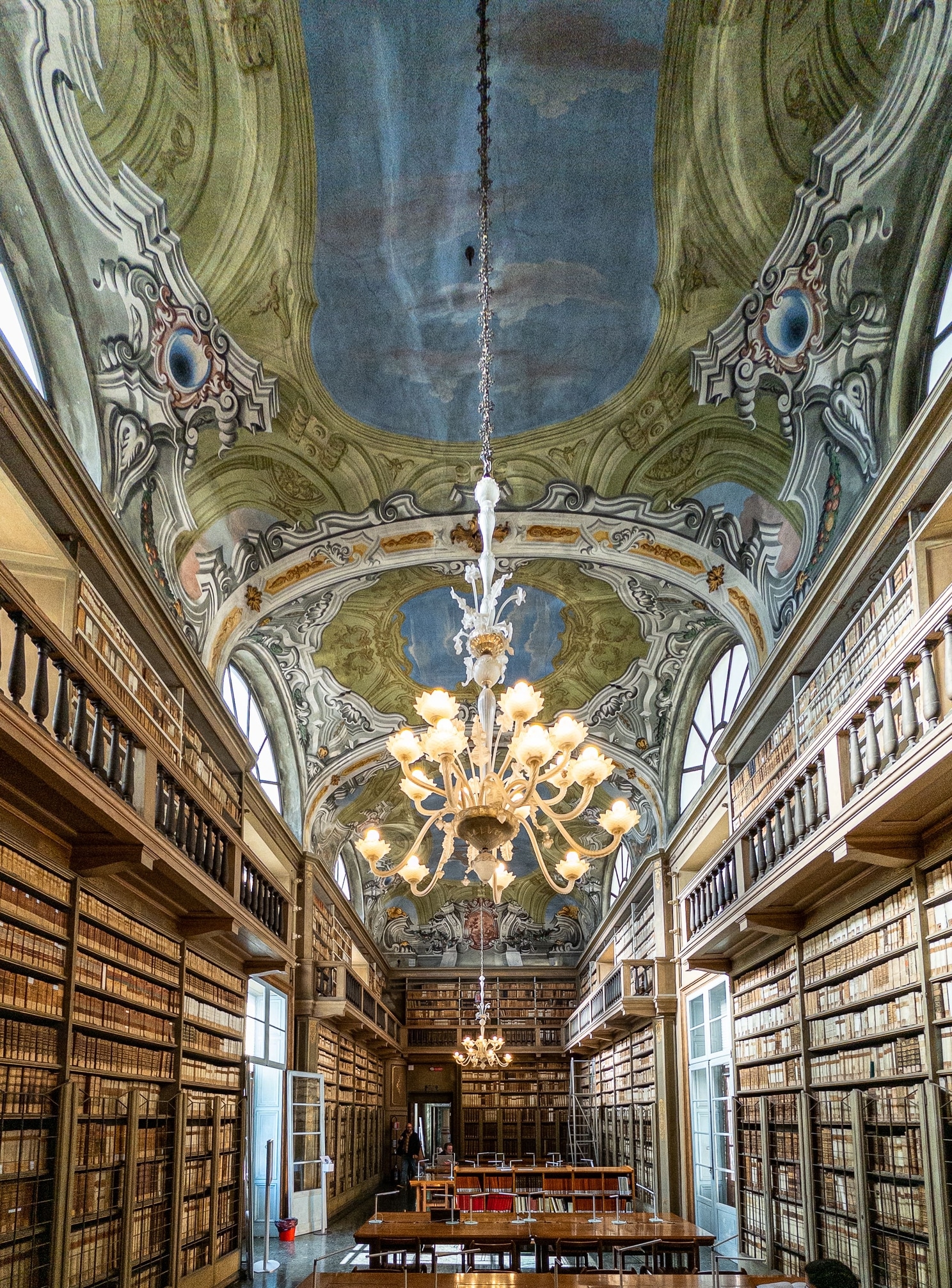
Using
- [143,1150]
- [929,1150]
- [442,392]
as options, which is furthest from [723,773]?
[143,1150]

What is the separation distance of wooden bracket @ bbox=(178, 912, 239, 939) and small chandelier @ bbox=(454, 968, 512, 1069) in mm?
15020

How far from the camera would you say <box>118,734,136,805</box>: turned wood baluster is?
7.14 metres

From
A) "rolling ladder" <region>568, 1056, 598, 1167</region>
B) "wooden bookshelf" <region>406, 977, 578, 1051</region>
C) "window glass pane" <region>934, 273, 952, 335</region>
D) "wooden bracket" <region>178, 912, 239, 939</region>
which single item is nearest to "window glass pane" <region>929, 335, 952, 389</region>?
"window glass pane" <region>934, 273, 952, 335</region>

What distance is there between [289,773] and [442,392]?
26.3 ft

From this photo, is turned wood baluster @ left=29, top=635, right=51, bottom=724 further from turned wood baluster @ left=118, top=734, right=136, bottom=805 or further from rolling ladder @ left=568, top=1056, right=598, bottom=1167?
rolling ladder @ left=568, top=1056, right=598, bottom=1167

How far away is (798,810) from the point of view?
8.24 meters

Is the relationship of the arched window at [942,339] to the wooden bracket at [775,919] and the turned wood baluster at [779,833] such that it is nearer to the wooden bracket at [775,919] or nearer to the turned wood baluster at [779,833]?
the turned wood baluster at [779,833]

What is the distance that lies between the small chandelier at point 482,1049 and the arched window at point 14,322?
1946 cm

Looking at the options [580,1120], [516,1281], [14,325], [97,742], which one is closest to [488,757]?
[97,742]

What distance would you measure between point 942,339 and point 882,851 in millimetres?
3497

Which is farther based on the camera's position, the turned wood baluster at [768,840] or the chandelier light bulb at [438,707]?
the turned wood baluster at [768,840]

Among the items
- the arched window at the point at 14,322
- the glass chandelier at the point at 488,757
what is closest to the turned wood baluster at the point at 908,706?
the glass chandelier at the point at 488,757

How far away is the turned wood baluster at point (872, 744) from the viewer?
6.42 m

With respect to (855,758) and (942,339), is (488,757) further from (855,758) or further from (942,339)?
(942,339)
